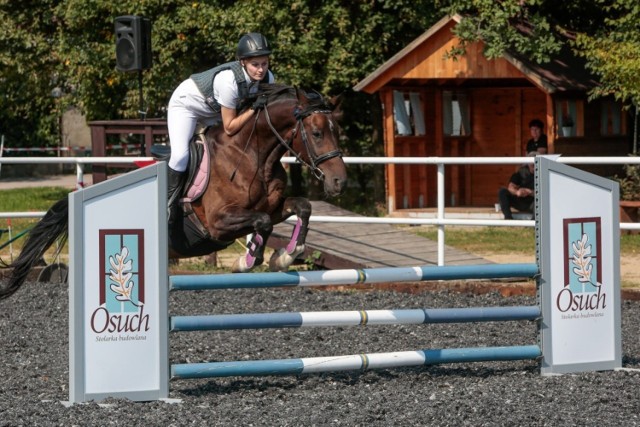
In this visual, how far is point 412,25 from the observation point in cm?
1836

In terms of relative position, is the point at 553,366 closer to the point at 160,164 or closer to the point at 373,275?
the point at 373,275

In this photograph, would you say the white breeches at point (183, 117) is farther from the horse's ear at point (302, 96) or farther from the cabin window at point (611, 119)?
Result: the cabin window at point (611, 119)

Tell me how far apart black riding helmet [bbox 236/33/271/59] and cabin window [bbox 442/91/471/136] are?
472 inches

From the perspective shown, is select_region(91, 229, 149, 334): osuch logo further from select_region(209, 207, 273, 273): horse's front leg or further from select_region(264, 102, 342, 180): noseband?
select_region(264, 102, 342, 180): noseband

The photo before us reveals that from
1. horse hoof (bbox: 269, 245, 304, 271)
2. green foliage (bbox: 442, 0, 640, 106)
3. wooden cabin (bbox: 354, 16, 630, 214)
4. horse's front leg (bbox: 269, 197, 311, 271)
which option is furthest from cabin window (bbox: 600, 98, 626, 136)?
horse hoof (bbox: 269, 245, 304, 271)

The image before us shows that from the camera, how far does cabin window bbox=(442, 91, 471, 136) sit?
1880 centimetres

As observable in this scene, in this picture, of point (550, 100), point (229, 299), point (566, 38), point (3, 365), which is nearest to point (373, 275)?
point (3, 365)

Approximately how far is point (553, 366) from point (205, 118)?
2.64 meters

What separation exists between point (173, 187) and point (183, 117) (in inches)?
17.3

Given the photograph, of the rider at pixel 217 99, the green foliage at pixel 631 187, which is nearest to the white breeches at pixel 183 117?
the rider at pixel 217 99

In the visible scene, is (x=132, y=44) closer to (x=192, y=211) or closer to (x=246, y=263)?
(x=192, y=211)

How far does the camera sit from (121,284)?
20.1 ft

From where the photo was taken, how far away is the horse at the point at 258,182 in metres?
6.86

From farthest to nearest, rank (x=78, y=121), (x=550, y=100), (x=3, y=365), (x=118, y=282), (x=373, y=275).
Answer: (x=78, y=121)
(x=550, y=100)
(x=3, y=365)
(x=373, y=275)
(x=118, y=282)
